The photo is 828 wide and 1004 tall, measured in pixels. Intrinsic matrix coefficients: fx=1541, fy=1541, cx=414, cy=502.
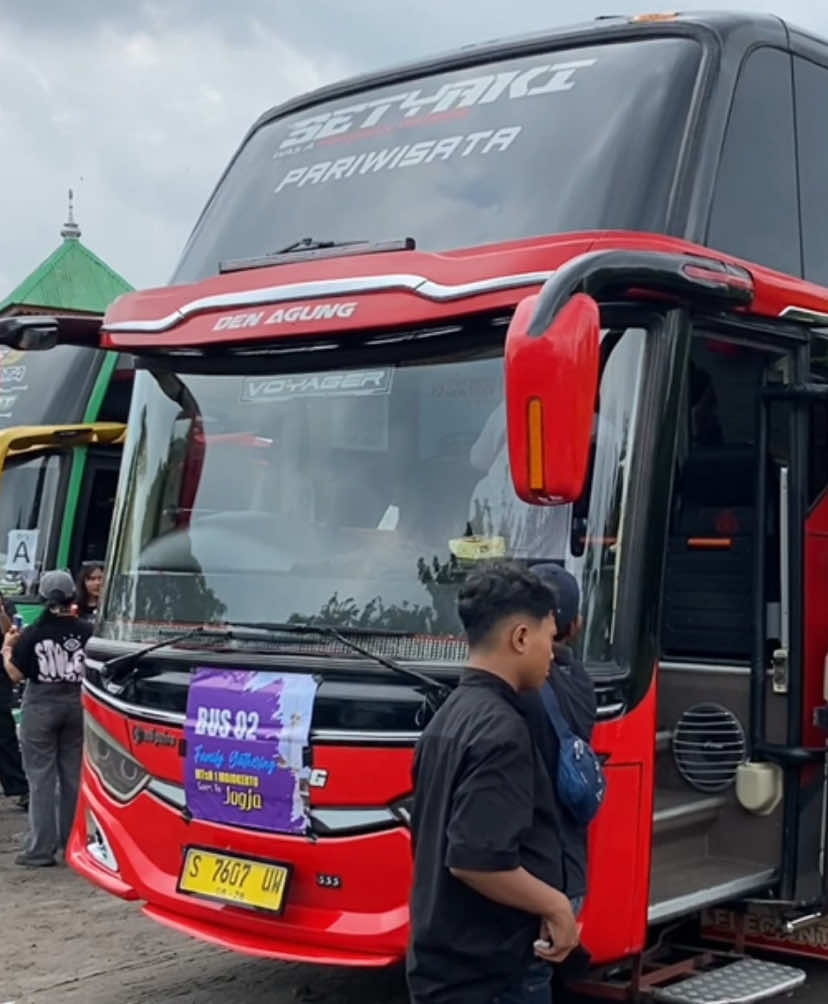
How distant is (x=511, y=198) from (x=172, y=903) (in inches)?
111

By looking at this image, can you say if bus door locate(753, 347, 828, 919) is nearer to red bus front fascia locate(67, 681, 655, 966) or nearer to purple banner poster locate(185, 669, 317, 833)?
red bus front fascia locate(67, 681, 655, 966)

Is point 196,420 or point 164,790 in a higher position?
point 196,420

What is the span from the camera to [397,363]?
5457mm

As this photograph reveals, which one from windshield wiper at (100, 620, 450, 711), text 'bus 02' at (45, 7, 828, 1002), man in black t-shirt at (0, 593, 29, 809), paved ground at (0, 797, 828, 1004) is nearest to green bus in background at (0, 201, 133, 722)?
man in black t-shirt at (0, 593, 29, 809)

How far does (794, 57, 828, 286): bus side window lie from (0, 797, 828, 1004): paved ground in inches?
116

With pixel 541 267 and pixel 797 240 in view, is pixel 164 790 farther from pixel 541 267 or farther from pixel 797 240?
pixel 797 240

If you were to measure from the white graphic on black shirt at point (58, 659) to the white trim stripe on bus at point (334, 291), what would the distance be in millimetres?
3097

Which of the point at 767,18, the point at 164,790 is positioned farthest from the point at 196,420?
the point at 767,18

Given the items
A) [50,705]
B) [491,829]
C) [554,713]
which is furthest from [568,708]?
[50,705]

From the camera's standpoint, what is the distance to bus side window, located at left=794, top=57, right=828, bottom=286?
19.7ft

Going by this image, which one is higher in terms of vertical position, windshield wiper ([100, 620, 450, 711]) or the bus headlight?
windshield wiper ([100, 620, 450, 711])

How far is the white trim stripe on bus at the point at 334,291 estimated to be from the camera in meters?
5.02

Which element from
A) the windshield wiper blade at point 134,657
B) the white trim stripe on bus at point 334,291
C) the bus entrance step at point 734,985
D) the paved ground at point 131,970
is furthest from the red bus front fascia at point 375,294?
the paved ground at point 131,970

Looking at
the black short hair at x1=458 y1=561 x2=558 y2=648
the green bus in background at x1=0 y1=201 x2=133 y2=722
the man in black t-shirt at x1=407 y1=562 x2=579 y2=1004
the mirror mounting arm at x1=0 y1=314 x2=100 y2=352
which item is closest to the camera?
the man in black t-shirt at x1=407 y1=562 x2=579 y2=1004
